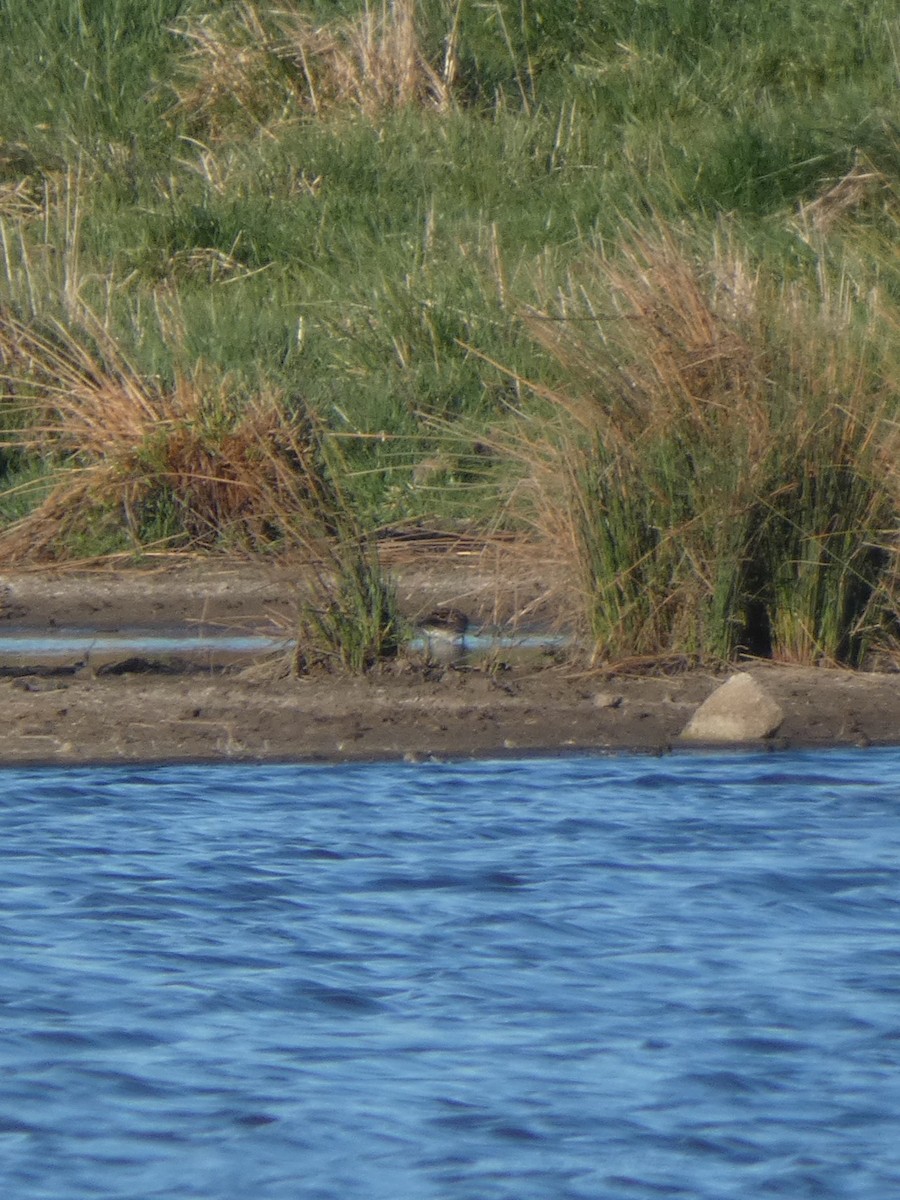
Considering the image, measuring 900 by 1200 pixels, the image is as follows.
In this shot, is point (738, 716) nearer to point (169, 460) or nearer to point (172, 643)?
point (172, 643)

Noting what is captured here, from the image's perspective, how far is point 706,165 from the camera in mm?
15398

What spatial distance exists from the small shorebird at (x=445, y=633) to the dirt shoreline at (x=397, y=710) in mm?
230

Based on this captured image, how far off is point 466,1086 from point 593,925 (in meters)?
1.07

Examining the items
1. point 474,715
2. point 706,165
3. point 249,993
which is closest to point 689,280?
point 474,715

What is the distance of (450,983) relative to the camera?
4.92 metres

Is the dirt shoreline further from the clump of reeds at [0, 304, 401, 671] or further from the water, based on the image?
the clump of reeds at [0, 304, 401, 671]

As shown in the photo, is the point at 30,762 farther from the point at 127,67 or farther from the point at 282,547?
the point at 127,67

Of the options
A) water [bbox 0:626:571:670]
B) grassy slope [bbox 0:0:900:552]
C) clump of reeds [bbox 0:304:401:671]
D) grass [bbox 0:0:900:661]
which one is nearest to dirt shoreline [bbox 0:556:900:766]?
water [bbox 0:626:571:670]

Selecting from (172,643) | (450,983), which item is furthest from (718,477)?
(450,983)

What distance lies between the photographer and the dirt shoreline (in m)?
7.28

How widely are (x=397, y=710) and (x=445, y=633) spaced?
1.09m

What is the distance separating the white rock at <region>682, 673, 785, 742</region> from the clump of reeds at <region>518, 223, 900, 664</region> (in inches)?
20.3

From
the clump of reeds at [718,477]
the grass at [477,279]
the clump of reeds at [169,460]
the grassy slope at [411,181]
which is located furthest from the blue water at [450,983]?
the clump of reeds at [169,460]

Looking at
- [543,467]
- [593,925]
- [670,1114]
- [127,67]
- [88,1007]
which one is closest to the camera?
[670,1114]
